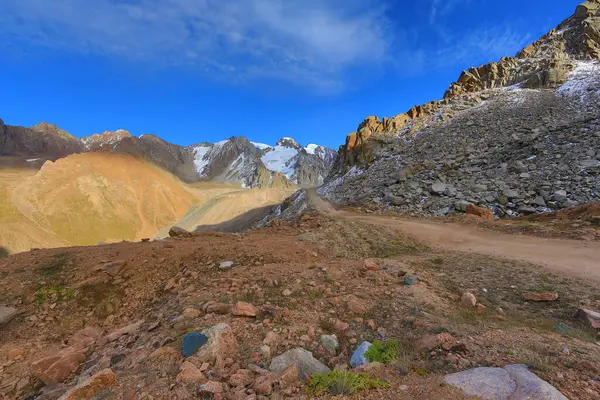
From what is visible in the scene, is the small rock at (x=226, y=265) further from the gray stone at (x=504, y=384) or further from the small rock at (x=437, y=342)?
the gray stone at (x=504, y=384)

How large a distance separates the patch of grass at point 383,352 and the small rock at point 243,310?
7.28 feet

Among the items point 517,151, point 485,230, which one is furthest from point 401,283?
point 517,151

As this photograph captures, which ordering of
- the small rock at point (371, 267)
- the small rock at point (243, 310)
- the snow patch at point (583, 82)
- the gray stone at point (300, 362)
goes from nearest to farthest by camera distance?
the gray stone at point (300, 362) → the small rock at point (243, 310) → the small rock at point (371, 267) → the snow patch at point (583, 82)

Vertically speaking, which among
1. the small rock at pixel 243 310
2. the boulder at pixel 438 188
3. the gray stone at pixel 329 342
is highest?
the boulder at pixel 438 188

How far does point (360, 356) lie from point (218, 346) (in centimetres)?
208

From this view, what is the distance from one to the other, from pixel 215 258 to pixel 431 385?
785 centimetres

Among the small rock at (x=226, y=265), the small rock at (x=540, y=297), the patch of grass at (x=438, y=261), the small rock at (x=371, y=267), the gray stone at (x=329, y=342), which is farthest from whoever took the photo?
the patch of grass at (x=438, y=261)

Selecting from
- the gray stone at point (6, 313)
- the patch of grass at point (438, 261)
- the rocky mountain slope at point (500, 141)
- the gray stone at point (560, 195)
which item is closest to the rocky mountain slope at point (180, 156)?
→ the rocky mountain slope at point (500, 141)

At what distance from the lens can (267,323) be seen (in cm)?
532

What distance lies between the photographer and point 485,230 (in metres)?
16.5

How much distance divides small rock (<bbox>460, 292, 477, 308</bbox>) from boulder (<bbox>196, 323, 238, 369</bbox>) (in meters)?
5.07

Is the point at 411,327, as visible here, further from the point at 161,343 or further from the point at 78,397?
the point at 78,397

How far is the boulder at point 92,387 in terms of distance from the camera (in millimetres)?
3628

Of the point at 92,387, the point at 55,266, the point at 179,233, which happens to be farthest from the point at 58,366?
the point at 179,233
